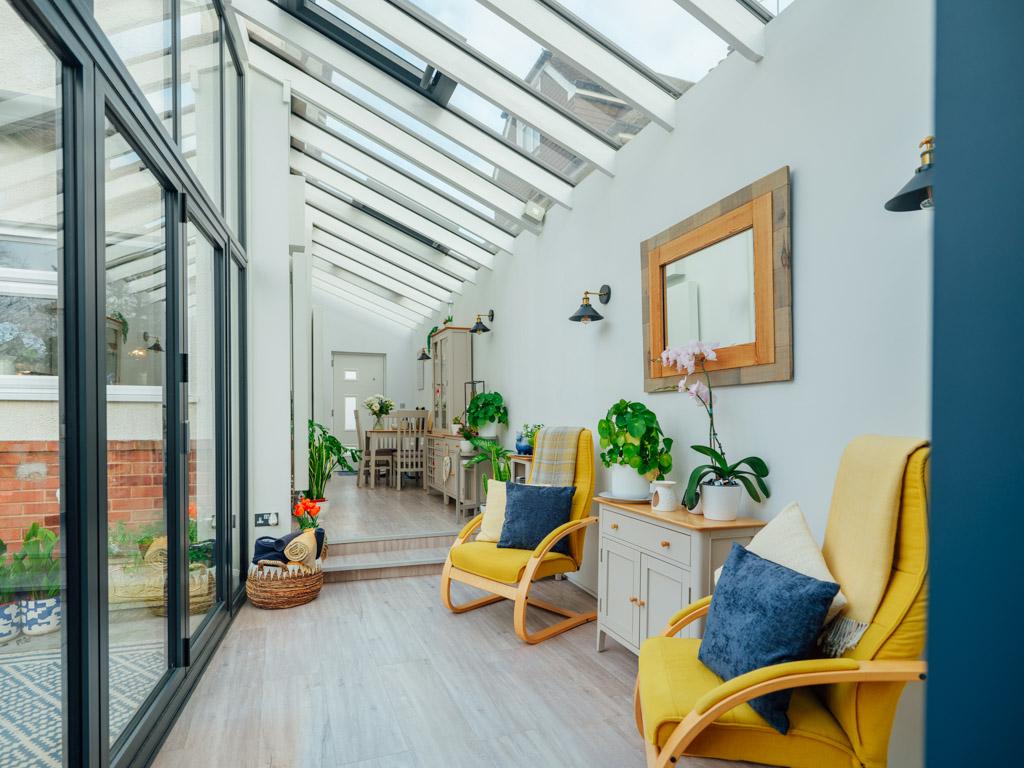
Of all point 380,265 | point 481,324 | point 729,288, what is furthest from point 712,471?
point 380,265

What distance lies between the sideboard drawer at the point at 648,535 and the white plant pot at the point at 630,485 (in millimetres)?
123

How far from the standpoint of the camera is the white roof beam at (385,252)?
24.6 ft

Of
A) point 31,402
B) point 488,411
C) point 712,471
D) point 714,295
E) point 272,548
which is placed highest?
point 714,295

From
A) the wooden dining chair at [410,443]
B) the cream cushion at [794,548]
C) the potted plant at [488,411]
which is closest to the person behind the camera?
the cream cushion at [794,548]

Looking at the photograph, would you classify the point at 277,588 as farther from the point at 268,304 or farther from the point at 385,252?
the point at 385,252

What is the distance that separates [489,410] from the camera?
5.70m

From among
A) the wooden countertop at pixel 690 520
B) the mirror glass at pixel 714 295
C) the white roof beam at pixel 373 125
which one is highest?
the white roof beam at pixel 373 125

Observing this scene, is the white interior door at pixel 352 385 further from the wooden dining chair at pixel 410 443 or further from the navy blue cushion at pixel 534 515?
the navy blue cushion at pixel 534 515

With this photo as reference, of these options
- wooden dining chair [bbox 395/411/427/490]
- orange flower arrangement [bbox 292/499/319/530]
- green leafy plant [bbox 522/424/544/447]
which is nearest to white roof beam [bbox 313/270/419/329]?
wooden dining chair [bbox 395/411/427/490]

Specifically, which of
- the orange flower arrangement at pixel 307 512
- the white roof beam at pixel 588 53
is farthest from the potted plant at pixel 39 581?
the orange flower arrangement at pixel 307 512

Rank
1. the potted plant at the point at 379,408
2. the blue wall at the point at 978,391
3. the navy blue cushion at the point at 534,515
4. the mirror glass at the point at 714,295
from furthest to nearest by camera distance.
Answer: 1. the potted plant at the point at 379,408
2. the navy blue cushion at the point at 534,515
3. the mirror glass at the point at 714,295
4. the blue wall at the point at 978,391

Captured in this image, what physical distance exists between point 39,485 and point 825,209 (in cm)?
248

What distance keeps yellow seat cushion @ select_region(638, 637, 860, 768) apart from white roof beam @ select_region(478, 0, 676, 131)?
101 inches

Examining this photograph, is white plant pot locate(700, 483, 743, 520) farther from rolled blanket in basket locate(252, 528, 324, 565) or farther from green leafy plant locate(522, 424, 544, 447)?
rolled blanket in basket locate(252, 528, 324, 565)
